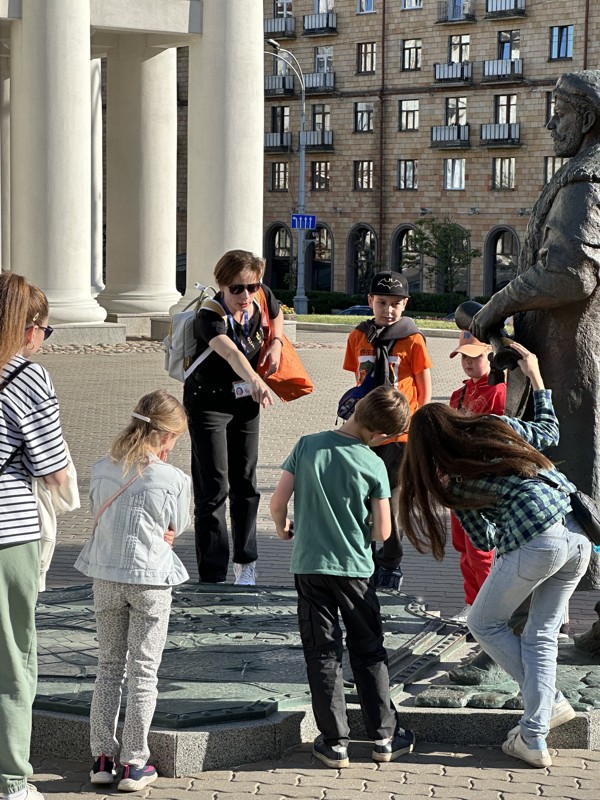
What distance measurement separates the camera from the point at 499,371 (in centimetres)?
685

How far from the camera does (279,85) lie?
235 feet

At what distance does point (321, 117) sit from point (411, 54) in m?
5.84

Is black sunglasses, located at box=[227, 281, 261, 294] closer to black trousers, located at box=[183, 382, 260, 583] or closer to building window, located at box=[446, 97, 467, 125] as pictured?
black trousers, located at box=[183, 382, 260, 583]

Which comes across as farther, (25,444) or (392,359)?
(392,359)

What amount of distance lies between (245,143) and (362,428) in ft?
73.5

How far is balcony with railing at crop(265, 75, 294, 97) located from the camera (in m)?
71.4

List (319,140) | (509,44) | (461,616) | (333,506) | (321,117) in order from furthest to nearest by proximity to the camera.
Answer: (321,117), (319,140), (509,44), (461,616), (333,506)

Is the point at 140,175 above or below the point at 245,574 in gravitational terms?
above

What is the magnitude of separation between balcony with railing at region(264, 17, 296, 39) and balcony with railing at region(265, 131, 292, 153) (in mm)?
4742

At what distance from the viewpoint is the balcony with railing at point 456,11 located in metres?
64.9

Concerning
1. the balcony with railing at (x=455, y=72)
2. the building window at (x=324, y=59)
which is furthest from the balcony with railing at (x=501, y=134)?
the building window at (x=324, y=59)

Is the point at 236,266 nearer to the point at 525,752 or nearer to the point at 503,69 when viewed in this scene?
the point at 525,752

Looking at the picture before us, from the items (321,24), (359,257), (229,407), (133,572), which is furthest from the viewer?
(359,257)

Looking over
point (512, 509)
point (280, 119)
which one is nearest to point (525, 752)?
point (512, 509)
